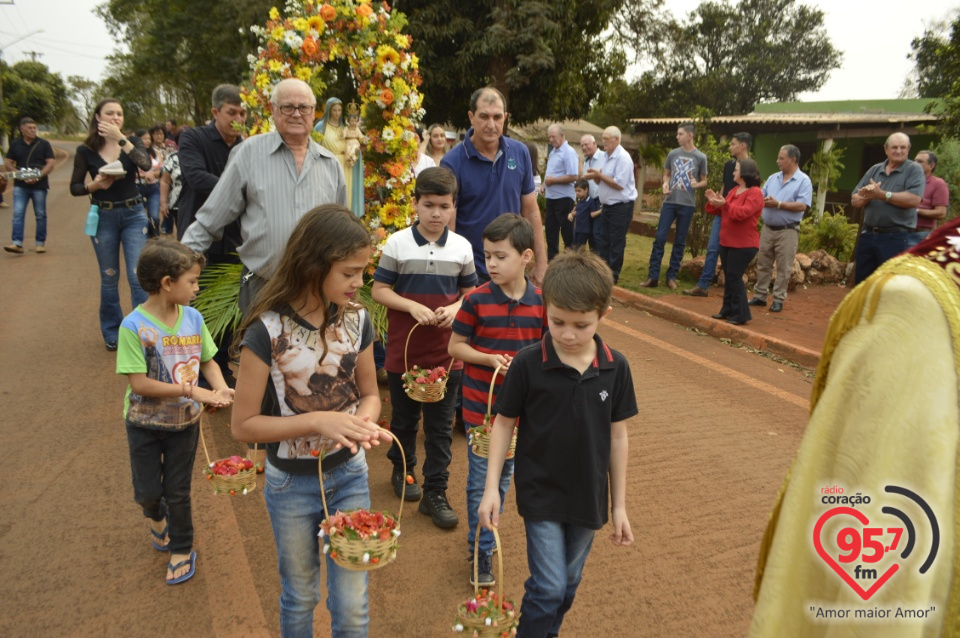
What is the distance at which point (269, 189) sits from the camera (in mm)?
4230

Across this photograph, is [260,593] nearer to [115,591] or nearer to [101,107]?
[115,591]

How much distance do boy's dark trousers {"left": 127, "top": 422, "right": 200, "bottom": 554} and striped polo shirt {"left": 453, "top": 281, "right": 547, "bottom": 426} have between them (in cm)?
135

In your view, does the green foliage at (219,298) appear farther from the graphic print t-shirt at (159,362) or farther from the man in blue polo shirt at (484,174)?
the graphic print t-shirt at (159,362)

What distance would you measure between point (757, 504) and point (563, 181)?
7.53 meters

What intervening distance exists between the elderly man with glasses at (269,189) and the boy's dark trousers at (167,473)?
1.08 metres

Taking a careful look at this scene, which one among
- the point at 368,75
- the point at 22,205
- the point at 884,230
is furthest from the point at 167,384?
the point at 22,205

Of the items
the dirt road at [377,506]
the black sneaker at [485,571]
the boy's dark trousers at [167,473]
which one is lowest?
the dirt road at [377,506]

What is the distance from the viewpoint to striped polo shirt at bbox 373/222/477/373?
4.20 meters

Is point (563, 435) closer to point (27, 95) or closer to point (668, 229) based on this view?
point (668, 229)

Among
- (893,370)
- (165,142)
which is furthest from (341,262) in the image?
(165,142)

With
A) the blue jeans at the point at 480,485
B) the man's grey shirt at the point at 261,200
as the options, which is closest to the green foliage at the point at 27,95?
the man's grey shirt at the point at 261,200

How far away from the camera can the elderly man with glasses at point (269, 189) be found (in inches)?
166

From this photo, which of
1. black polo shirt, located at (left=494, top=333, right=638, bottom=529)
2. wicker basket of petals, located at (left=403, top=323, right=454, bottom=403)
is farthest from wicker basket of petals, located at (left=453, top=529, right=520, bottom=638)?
wicker basket of petals, located at (left=403, top=323, right=454, bottom=403)

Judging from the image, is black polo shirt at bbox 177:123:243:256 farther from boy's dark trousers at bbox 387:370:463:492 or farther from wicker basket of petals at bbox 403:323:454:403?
wicker basket of petals at bbox 403:323:454:403
